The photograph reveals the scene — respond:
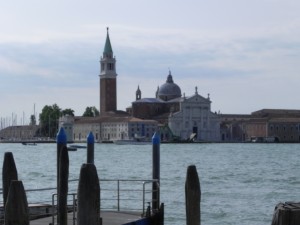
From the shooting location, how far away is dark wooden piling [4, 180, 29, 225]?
7.05 metres

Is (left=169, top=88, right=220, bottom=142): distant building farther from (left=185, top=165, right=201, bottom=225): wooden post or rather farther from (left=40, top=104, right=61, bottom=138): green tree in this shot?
(left=185, top=165, right=201, bottom=225): wooden post

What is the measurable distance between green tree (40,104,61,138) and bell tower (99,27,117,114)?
8231mm

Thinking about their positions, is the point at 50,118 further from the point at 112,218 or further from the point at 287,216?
the point at 287,216

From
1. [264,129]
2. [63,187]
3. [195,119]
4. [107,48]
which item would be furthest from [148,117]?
[63,187]

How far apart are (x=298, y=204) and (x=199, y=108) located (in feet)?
364

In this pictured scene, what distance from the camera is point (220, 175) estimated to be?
32.8 m

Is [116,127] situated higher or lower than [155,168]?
higher

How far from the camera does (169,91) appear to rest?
406 feet

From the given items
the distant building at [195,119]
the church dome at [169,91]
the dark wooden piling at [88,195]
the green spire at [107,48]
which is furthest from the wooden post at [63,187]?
the church dome at [169,91]

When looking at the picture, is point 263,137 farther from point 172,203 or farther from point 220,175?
point 172,203

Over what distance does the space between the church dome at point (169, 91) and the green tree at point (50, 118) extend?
1573 cm

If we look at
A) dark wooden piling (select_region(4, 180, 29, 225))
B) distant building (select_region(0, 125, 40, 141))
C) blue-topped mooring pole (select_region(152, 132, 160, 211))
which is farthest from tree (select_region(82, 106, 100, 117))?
dark wooden piling (select_region(4, 180, 29, 225))

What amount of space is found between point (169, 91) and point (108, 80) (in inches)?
424

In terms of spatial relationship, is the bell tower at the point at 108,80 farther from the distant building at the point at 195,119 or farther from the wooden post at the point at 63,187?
the wooden post at the point at 63,187
